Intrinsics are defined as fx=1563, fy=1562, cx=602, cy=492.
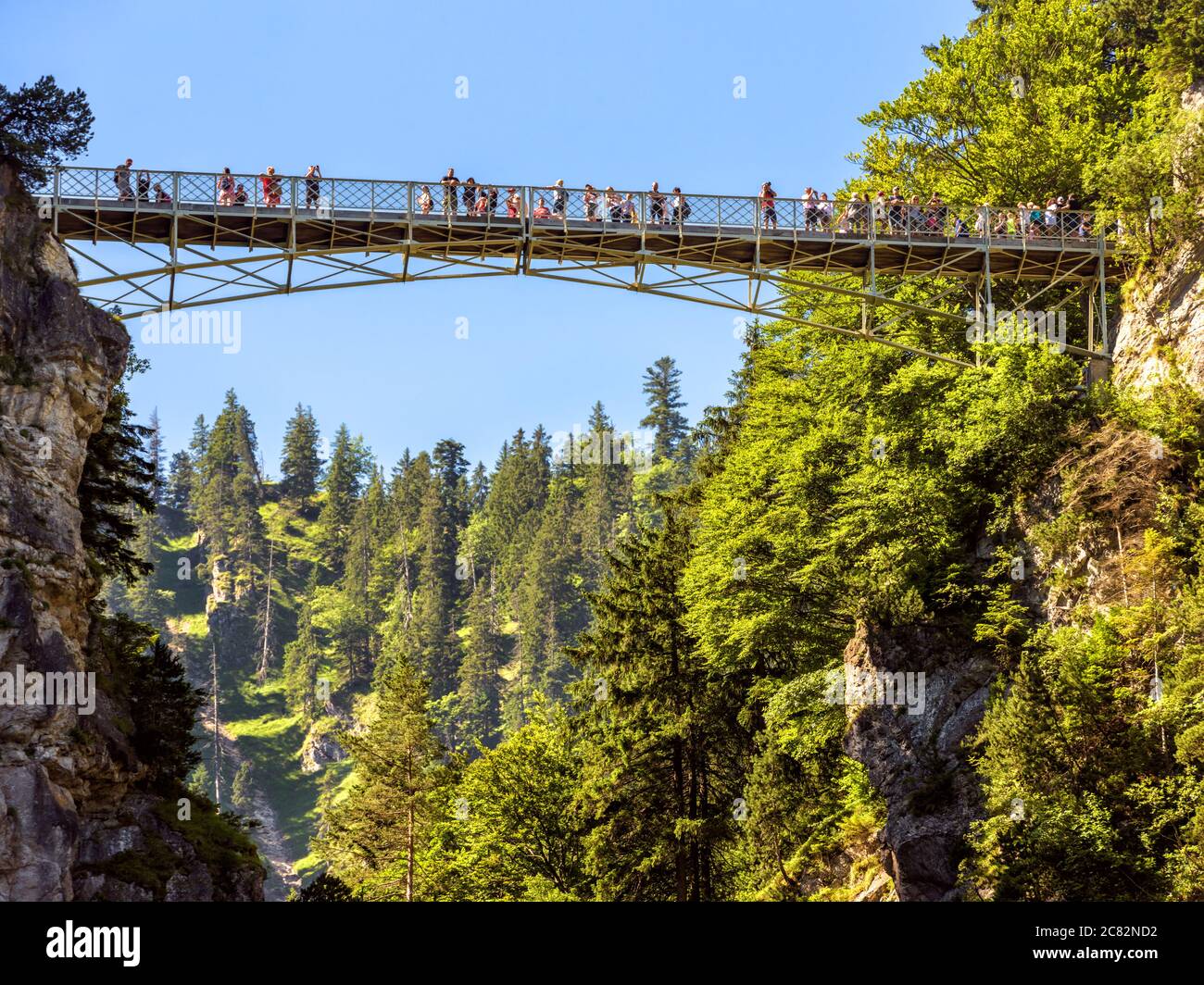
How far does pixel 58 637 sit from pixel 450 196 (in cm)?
1343

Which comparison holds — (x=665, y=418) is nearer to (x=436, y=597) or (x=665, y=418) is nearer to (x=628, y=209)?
(x=436, y=597)

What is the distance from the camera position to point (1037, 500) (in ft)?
116

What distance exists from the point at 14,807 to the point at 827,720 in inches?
762

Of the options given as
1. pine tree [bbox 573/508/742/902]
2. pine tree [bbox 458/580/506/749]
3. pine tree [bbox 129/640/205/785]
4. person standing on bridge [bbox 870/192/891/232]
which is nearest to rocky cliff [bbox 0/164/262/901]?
pine tree [bbox 129/640/205/785]

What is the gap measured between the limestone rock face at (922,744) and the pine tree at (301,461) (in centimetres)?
13631

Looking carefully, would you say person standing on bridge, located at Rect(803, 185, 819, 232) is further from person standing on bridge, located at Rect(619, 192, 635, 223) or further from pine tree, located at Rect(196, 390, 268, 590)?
pine tree, located at Rect(196, 390, 268, 590)

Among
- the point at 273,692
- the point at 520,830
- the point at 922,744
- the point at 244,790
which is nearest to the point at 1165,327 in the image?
the point at 922,744

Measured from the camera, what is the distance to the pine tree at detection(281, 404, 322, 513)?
168750 mm

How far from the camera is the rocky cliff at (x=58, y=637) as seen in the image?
90.8ft

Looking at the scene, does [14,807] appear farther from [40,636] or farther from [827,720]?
[827,720]

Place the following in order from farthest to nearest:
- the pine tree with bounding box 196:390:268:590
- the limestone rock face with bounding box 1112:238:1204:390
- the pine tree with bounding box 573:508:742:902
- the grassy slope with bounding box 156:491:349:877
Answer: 1. the pine tree with bounding box 196:390:268:590
2. the grassy slope with bounding box 156:491:349:877
3. the pine tree with bounding box 573:508:742:902
4. the limestone rock face with bounding box 1112:238:1204:390

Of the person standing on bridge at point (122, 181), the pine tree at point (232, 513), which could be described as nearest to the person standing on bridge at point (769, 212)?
the person standing on bridge at point (122, 181)

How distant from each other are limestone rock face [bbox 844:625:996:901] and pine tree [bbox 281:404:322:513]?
447ft

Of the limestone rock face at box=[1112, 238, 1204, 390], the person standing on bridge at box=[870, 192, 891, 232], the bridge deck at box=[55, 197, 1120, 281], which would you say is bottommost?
the limestone rock face at box=[1112, 238, 1204, 390]
